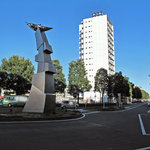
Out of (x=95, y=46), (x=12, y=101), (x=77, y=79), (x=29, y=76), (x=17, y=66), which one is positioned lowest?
(x=12, y=101)

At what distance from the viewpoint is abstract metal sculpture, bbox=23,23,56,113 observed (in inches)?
575

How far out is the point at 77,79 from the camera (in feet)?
130

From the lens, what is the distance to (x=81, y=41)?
3398 inches

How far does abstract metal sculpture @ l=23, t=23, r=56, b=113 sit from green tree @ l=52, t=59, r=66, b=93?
22.5 meters

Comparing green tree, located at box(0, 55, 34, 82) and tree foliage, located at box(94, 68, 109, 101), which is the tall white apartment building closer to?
tree foliage, located at box(94, 68, 109, 101)

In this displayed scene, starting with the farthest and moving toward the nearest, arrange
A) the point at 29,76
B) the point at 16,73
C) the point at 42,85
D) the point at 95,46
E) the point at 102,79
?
the point at 95,46 → the point at 102,79 → the point at 29,76 → the point at 16,73 → the point at 42,85

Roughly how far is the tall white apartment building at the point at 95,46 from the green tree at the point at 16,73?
136ft

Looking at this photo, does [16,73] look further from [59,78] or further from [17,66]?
[59,78]

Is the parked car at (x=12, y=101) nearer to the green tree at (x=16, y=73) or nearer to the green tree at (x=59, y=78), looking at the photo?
the green tree at (x=16, y=73)

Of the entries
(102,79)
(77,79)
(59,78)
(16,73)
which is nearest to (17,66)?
(16,73)

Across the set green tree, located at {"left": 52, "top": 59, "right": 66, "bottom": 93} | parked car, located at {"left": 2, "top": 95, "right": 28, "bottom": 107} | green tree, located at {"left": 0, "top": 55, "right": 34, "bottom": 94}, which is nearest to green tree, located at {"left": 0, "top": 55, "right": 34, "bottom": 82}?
green tree, located at {"left": 0, "top": 55, "right": 34, "bottom": 94}

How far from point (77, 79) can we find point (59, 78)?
4.40 meters

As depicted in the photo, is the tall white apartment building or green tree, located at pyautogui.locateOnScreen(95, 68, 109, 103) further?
the tall white apartment building

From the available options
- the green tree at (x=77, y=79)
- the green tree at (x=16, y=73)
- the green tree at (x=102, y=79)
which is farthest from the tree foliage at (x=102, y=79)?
the green tree at (x=16, y=73)
